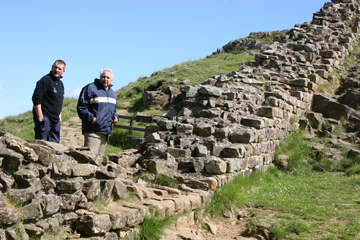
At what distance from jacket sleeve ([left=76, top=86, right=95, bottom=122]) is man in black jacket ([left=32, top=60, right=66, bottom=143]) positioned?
403mm

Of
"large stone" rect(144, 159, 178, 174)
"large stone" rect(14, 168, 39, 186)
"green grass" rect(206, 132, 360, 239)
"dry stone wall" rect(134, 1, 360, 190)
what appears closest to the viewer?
"large stone" rect(14, 168, 39, 186)

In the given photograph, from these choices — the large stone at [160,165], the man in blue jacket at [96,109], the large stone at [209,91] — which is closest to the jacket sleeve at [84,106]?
the man in blue jacket at [96,109]

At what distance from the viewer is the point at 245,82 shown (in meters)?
10.6

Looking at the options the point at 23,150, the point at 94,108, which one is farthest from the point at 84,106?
the point at 23,150

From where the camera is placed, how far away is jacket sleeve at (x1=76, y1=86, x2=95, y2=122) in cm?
607

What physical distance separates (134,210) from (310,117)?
30.0ft

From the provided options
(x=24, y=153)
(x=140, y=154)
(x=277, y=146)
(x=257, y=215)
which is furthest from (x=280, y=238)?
(x=277, y=146)

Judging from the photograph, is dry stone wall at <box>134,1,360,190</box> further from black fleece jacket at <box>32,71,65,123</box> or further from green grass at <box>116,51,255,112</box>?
green grass at <box>116,51,255,112</box>

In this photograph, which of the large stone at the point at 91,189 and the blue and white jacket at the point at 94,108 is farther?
the blue and white jacket at the point at 94,108

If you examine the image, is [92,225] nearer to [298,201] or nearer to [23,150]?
[23,150]

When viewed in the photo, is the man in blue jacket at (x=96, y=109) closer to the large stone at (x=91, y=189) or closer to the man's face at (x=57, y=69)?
the man's face at (x=57, y=69)

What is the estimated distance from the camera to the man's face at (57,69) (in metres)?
6.06

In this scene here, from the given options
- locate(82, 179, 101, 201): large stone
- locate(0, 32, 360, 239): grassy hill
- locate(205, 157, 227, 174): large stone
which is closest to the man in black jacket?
locate(82, 179, 101, 201): large stone

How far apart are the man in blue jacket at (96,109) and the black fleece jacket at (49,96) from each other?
0.39 m
